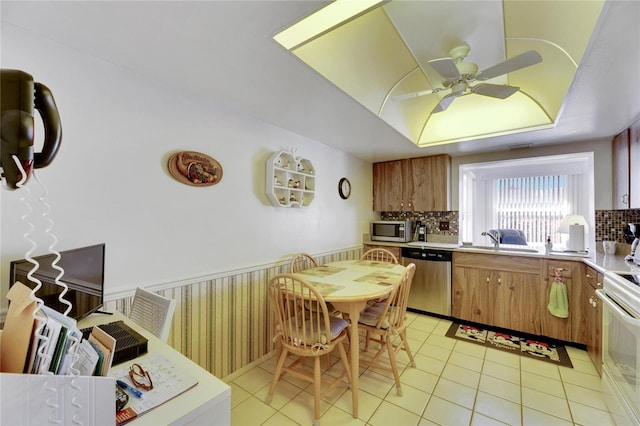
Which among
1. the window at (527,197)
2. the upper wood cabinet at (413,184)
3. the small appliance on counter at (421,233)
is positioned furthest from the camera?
the window at (527,197)

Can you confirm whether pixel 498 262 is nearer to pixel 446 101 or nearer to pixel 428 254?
pixel 428 254

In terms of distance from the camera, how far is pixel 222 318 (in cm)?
217

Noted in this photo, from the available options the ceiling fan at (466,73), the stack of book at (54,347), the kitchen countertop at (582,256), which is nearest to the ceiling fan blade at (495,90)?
the ceiling fan at (466,73)

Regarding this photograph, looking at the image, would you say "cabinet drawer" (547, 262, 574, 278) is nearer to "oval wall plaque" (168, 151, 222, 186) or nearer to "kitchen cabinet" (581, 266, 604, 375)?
"kitchen cabinet" (581, 266, 604, 375)

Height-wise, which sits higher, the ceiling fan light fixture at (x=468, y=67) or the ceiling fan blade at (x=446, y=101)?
the ceiling fan light fixture at (x=468, y=67)

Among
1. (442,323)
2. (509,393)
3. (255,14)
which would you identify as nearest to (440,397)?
(509,393)

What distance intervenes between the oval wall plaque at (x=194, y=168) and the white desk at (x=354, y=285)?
113 cm

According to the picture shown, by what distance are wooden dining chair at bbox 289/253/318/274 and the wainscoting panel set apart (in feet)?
0.33

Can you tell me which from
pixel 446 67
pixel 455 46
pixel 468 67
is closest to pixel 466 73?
pixel 468 67

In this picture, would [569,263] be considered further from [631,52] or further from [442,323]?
[631,52]

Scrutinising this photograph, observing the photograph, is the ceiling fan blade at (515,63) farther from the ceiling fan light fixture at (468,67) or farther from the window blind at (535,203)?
the window blind at (535,203)

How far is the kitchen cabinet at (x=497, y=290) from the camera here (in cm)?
293

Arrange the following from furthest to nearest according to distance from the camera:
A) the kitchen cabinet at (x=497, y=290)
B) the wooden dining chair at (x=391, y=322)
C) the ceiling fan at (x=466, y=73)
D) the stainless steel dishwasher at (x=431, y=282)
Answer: the stainless steel dishwasher at (x=431, y=282) → the kitchen cabinet at (x=497, y=290) → the wooden dining chair at (x=391, y=322) → the ceiling fan at (x=466, y=73)

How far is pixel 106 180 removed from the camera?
1597mm
